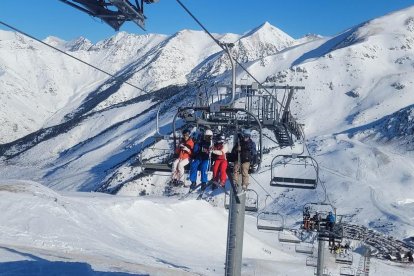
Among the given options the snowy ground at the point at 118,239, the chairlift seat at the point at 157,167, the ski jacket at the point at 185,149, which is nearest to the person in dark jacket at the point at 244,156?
the ski jacket at the point at 185,149

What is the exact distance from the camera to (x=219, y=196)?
234 feet

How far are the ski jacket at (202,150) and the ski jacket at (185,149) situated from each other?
0.13 metres

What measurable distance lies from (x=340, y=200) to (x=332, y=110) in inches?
1889

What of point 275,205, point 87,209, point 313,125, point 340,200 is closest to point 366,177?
point 340,200

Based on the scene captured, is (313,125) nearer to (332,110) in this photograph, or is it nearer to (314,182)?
(332,110)

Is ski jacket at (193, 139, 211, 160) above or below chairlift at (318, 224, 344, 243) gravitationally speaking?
above

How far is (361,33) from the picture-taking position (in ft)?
504

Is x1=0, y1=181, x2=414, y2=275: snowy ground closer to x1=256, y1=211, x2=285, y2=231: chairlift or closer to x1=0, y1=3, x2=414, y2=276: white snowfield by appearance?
x1=0, y1=3, x2=414, y2=276: white snowfield

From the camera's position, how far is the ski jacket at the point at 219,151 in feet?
→ 46.0

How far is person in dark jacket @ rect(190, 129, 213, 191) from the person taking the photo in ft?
46.2

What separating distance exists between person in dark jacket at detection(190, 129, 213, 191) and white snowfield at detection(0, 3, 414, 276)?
9.01ft

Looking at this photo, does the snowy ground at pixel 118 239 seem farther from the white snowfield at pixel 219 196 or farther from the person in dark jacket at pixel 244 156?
the person in dark jacket at pixel 244 156

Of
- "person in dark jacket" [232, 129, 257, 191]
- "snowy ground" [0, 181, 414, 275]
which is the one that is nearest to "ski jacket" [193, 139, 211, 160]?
"person in dark jacket" [232, 129, 257, 191]

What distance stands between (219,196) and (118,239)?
134ft
